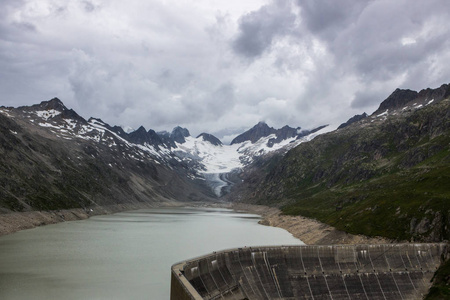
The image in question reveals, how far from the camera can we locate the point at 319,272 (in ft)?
176

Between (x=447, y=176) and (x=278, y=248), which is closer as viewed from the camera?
(x=278, y=248)

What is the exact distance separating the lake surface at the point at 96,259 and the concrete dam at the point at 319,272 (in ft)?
25.7

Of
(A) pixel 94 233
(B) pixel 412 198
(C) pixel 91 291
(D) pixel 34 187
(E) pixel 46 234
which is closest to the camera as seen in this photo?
(C) pixel 91 291

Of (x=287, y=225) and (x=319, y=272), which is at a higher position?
(x=287, y=225)

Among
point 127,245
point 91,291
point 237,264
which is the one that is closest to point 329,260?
point 237,264

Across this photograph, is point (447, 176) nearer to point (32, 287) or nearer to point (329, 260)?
point (329, 260)

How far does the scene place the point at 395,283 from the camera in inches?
2031

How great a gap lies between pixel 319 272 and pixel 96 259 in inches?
1658

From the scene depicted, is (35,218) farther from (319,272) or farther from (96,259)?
(319,272)

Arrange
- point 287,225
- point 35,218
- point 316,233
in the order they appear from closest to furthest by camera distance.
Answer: point 316,233
point 35,218
point 287,225

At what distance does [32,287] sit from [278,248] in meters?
34.7

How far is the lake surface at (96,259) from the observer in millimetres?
49531

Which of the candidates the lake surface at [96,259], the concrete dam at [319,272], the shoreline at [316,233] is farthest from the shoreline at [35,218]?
the shoreline at [316,233]

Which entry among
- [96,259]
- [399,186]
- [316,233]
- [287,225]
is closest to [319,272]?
[96,259]
